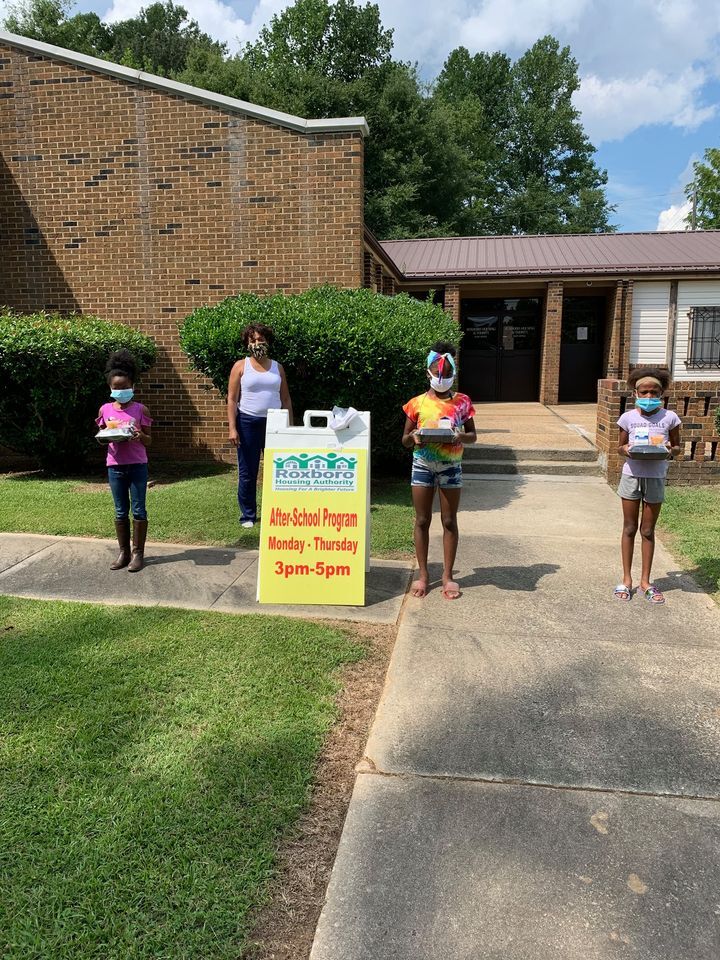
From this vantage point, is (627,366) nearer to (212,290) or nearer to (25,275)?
(212,290)

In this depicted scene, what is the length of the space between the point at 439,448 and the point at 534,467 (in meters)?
4.94

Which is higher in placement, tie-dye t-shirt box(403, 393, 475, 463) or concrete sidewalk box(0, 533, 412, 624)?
tie-dye t-shirt box(403, 393, 475, 463)

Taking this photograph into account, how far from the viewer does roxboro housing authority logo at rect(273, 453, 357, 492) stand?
15.0 ft

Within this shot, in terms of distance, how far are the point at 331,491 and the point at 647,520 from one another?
213 centimetres

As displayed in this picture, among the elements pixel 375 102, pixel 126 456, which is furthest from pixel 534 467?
pixel 375 102

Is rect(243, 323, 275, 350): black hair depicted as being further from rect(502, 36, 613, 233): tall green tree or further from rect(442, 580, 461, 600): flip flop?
rect(502, 36, 613, 233): tall green tree

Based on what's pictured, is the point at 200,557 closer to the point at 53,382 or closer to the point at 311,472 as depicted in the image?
the point at 311,472

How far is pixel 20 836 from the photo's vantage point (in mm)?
2330

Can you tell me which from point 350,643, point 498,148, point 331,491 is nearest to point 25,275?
point 331,491

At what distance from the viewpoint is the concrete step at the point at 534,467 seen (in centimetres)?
899

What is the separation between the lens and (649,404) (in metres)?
4.51

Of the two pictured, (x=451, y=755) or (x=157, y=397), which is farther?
(x=157, y=397)

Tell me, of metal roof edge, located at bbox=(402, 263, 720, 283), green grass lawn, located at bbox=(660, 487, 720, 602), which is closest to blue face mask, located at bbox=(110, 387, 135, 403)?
green grass lawn, located at bbox=(660, 487, 720, 602)

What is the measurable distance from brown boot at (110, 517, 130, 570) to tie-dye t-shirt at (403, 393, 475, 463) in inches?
86.9
